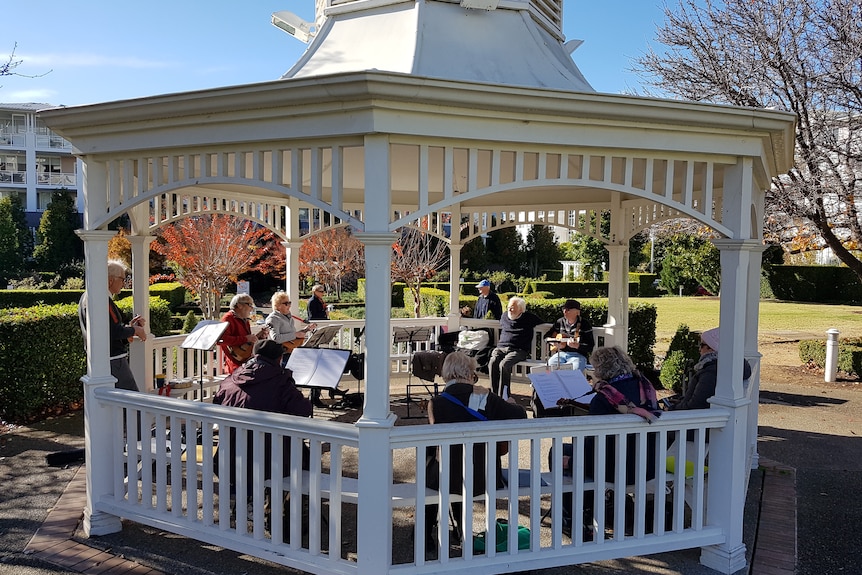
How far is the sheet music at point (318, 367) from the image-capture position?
18.7ft

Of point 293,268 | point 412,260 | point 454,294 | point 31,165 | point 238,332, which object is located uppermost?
point 31,165

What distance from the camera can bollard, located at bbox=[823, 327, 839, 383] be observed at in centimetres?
1122

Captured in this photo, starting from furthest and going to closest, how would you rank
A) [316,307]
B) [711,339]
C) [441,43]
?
[316,307] → [441,43] → [711,339]

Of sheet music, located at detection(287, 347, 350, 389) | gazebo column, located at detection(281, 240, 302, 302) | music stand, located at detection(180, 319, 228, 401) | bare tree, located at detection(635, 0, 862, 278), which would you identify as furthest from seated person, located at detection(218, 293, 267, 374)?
bare tree, located at detection(635, 0, 862, 278)

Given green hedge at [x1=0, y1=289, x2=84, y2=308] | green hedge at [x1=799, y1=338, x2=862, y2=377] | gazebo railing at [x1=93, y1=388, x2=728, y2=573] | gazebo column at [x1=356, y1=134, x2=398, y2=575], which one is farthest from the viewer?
green hedge at [x1=0, y1=289, x2=84, y2=308]

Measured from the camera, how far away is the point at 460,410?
13.3 ft

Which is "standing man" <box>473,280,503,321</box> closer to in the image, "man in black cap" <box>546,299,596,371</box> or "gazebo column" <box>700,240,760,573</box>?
"man in black cap" <box>546,299,596,371</box>

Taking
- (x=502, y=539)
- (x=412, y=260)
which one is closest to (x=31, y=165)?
(x=412, y=260)

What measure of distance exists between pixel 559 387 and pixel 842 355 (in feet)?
30.5

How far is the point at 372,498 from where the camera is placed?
3754 millimetres

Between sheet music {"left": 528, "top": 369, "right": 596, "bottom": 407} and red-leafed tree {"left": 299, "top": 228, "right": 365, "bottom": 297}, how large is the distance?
719 inches

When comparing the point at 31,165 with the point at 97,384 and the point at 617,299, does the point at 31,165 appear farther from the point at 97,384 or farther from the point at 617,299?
the point at 97,384

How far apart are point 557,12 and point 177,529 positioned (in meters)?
5.89

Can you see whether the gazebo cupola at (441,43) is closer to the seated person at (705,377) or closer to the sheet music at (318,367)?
the seated person at (705,377)
